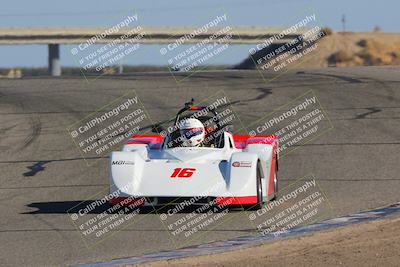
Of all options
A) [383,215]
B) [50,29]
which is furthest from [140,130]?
[50,29]

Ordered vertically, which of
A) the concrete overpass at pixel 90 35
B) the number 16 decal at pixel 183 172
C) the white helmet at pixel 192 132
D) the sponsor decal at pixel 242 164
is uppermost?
the concrete overpass at pixel 90 35

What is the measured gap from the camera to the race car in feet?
44.4

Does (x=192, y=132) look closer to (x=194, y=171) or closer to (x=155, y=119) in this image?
(x=194, y=171)

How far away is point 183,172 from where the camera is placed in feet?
45.2

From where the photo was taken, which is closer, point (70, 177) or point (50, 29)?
point (70, 177)

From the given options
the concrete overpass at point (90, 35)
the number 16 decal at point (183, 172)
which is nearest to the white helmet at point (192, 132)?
the number 16 decal at point (183, 172)

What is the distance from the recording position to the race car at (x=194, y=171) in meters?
13.5

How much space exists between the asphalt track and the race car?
343mm

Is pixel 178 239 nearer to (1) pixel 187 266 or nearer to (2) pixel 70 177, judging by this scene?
(1) pixel 187 266

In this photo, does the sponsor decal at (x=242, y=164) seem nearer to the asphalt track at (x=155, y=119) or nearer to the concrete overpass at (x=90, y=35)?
the asphalt track at (x=155, y=119)

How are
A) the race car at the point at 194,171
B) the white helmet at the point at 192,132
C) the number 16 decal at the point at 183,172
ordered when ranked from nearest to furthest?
the race car at the point at 194,171 → the number 16 decal at the point at 183,172 → the white helmet at the point at 192,132

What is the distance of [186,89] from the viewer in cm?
2658

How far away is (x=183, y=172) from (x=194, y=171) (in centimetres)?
14

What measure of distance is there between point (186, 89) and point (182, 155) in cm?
1223
